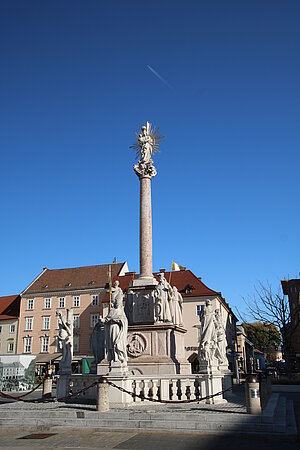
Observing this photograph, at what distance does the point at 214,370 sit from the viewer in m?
14.2

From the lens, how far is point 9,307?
58781 mm

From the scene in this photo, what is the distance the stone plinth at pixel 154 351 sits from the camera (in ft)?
53.2

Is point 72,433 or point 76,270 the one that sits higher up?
point 76,270

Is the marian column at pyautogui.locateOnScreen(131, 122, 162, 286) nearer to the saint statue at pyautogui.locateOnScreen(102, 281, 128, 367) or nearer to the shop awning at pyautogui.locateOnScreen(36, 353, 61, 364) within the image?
the saint statue at pyautogui.locateOnScreen(102, 281, 128, 367)

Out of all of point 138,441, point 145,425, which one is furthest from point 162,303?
point 138,441

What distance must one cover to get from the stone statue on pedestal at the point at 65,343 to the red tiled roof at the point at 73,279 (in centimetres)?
3638

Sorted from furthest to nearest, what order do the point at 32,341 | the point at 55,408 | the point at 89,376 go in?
1. the point at 32,341
2. the point at 89,376
3. the point at 55,408

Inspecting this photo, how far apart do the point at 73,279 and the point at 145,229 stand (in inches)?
1532

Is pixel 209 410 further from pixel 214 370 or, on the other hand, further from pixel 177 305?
pixel 177 305

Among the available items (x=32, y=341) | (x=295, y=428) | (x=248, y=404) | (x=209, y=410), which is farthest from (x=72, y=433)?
(x=32, y=341)

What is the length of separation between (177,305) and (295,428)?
28.3 feet

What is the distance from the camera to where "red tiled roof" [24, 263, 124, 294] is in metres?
55.2

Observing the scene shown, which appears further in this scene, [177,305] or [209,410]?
[177,305]

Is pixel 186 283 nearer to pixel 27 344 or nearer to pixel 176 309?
pixel 27 344
